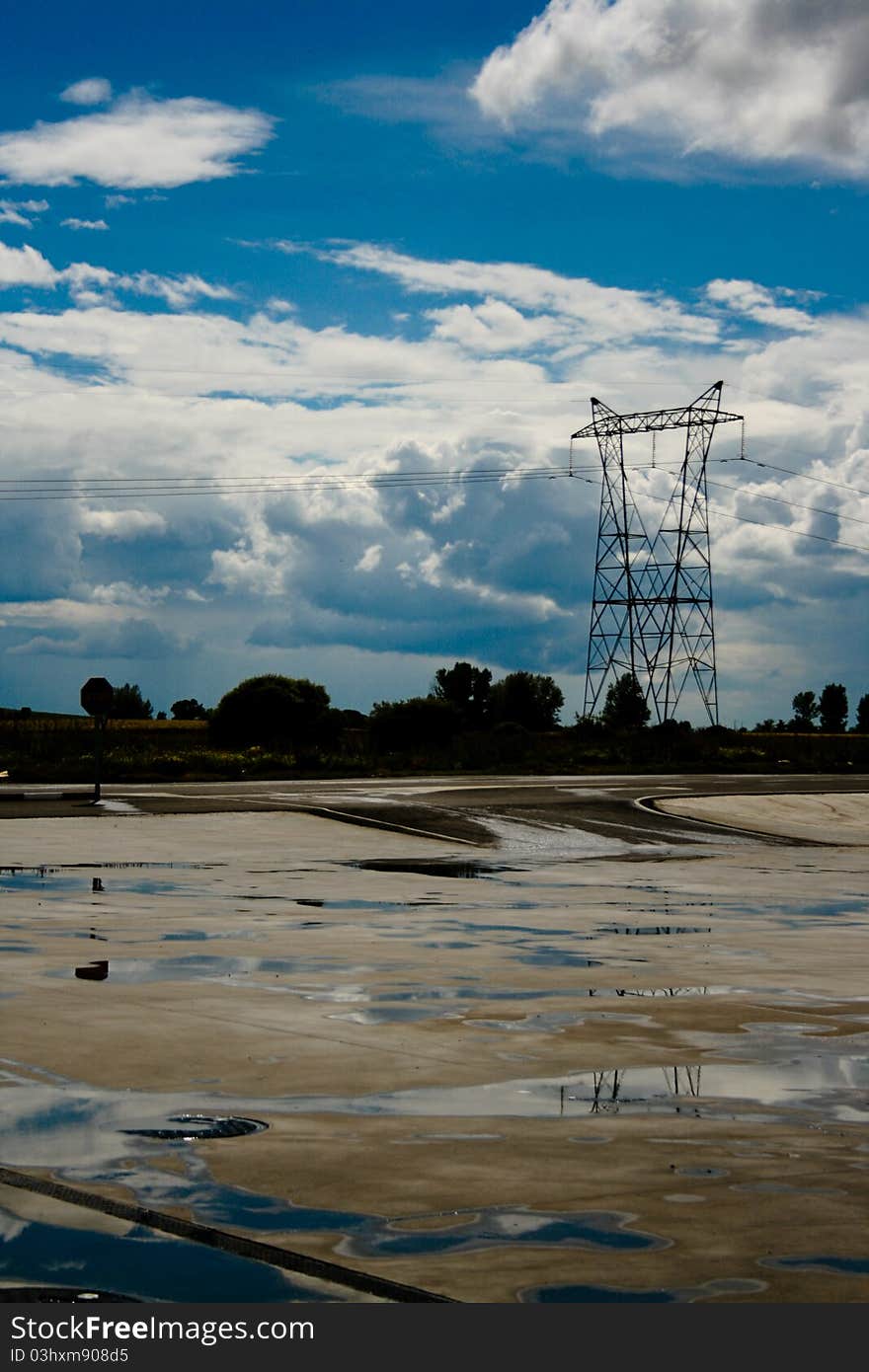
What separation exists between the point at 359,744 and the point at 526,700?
57.6m

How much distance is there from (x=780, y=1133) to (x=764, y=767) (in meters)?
58.8

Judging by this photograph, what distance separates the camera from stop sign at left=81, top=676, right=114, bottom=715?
3472 cm

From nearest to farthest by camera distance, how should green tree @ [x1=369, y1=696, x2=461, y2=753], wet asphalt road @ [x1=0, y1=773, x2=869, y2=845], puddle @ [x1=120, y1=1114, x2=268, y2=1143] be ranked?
puddle @ [x1=120, y1=1114, x2=268, y2=1143] < wet asphalt road @ [x1=0, y1=773, x2=869, y2=845] < green tree @ [x1=369, y1=696, x2=461, y2=753]

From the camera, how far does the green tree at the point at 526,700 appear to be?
133625mm

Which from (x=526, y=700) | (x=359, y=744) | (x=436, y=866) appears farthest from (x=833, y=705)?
(x=436, y=866)

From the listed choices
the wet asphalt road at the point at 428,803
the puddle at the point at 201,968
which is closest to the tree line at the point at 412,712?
the wet asphalt road at the point at 428,803

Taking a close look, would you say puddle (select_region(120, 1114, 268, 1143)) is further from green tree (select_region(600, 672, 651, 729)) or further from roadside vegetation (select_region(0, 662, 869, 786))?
green tree (select_region(600, 672, 651, 729))

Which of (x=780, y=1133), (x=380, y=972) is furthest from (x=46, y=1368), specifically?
(x=380, y=972)

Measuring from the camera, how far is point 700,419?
81125mm

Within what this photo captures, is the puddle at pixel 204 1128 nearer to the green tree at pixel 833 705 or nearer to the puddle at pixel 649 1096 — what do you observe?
the puddle at pixel 649 1096

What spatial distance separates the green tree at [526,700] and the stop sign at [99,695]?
97.1 meters

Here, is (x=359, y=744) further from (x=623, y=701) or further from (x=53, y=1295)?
(x=53, y=1295)

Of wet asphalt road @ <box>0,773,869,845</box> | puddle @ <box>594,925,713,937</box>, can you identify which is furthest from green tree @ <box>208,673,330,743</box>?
puddle @ <box>594,925,713,937</box>

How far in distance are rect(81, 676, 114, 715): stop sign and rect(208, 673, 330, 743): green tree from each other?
61.9 metres
